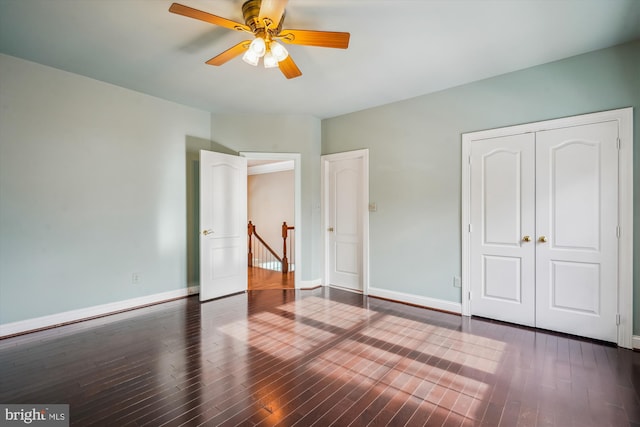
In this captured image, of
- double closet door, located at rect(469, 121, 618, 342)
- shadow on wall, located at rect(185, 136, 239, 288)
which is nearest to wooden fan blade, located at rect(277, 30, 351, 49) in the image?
double closet door, located at rect(469, 121, 618, 342)

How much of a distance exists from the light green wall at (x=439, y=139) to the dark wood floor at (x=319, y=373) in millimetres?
809

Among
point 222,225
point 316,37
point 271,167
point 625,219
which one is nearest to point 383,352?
point 625,219

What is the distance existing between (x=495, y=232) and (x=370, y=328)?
6.05 feet

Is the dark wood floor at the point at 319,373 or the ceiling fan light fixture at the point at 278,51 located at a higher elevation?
the ceiling fan light fixture at the point at 278,51

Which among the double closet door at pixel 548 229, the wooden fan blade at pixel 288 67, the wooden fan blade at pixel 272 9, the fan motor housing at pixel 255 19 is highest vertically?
the fan motor housing at pixel 255 19

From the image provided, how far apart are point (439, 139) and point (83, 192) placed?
4420mm

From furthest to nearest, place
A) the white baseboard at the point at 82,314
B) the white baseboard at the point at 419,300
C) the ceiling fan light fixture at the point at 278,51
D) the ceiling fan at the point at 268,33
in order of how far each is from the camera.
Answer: the white baseboard at the point at 419,300 → the white baseboard at the point at 82,314 → the ceiling fan light fixture at the point at 278,51 → the ceiling fan at the point at 268,33

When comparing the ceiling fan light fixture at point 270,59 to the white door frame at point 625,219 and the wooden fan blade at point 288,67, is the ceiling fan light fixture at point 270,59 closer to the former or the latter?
the wooden fan blade at point 288,67

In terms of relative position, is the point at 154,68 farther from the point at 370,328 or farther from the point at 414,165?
the point at 370,328

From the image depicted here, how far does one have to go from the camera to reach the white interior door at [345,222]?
483 centimetres

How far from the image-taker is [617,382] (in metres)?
2.26

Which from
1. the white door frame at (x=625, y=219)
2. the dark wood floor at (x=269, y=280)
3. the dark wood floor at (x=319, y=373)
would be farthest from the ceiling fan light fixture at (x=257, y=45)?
the dark wood floor at (x=269, y=280)

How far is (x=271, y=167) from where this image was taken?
27.8 ft

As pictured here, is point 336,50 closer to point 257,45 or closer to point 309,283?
point 257,45
